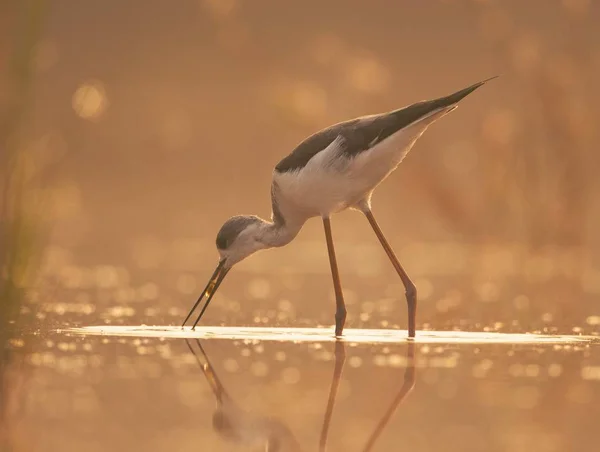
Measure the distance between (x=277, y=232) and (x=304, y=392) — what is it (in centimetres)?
368

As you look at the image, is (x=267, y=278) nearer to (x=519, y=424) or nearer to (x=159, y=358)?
(x=159, y=358)

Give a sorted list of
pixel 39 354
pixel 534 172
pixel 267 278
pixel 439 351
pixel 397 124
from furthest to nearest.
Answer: pixel 267 278
pixel 534 172
pixel 397 124
pixel 439 351
pixel 39 354

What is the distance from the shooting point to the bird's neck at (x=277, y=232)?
929 centimetres

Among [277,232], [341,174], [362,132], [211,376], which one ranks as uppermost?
[362,132]

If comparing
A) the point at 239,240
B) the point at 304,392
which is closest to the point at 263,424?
the point at 304,392

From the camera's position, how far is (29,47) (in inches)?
235

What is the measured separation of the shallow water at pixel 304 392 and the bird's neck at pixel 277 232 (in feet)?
4.67

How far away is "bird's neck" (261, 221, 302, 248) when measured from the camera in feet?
30.5

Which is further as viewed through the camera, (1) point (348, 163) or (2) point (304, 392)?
(1) point (348, 163)

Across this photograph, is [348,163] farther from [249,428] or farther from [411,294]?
[249,428]

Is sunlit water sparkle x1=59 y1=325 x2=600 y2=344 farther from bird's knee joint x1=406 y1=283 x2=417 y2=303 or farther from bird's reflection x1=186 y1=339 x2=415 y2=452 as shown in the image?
bird's reflection x1=186 y1=339 x2=415 y2=452

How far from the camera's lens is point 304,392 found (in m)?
5.68

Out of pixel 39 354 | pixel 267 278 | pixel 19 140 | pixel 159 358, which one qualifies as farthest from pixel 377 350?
pixel 267 278

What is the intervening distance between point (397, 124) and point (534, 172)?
106 inches
